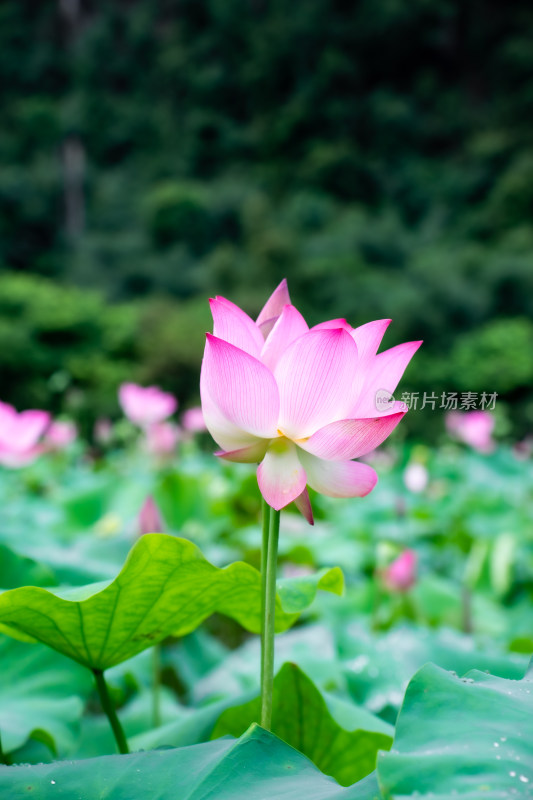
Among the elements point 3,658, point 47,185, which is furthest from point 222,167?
point 3,658

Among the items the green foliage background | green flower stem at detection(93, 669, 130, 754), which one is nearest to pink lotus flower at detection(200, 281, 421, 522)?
green flower stem at detection(93, 669, 130, 754)

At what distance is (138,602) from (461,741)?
0.42ft

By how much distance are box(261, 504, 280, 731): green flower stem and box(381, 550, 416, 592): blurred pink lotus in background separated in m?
0.69

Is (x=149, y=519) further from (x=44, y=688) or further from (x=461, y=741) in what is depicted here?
(x=461, y=741)

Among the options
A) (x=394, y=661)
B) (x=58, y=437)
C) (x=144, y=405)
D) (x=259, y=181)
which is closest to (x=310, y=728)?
(x=394, y=661)

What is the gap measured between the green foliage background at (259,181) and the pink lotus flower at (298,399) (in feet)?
20.0

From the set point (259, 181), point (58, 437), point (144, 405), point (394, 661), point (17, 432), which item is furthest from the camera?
point (259, 181)

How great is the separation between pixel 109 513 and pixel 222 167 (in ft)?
45.0

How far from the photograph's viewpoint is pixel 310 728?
29 centimetres

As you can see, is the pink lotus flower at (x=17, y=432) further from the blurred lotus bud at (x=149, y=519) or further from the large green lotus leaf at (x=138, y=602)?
the large green lotus leaf at (x=138, y=602)

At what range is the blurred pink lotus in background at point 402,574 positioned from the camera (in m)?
0.88

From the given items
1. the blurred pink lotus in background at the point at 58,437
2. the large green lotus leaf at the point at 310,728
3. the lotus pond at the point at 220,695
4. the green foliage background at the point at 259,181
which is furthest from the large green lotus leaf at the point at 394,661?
the green foliage background at the point at 259,181

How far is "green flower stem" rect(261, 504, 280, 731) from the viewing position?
0.21 meters

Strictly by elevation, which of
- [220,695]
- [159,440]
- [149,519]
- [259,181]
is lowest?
[220,695]
